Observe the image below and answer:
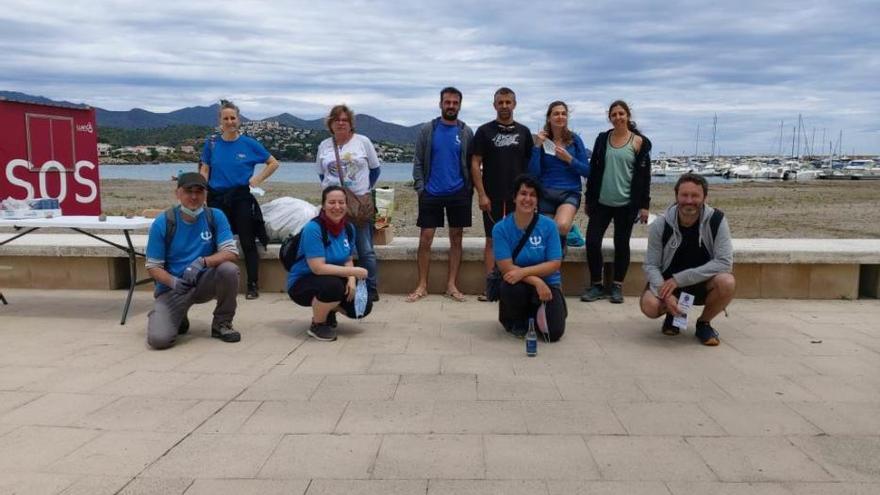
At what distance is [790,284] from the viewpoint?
6.85m

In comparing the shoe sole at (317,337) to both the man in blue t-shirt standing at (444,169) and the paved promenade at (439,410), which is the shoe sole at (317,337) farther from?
the man in blue t-shirt standing at (444,169)

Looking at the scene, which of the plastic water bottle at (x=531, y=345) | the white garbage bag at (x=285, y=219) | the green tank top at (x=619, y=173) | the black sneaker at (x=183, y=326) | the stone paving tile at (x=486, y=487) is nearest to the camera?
the stone paving tile at (x=486, y=487)

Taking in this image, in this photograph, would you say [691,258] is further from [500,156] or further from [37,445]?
[37,445]

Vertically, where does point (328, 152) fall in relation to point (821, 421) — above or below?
above

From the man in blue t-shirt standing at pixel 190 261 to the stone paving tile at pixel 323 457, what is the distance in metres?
2.13

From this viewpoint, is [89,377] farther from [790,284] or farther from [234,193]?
[790,284]

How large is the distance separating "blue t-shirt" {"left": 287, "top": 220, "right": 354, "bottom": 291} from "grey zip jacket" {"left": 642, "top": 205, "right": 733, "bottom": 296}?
2323 mm

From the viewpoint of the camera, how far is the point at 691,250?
5141 millimetres

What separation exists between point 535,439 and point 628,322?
2793mm

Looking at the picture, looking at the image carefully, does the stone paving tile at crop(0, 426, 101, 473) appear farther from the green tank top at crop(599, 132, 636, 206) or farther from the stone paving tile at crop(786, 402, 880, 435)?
the green tank top at crop(599, 132, 636, 206)

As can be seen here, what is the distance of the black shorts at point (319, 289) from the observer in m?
5.10

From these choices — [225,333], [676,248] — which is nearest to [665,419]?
[676,248]

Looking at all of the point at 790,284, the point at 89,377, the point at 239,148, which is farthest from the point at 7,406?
the point at 790,284

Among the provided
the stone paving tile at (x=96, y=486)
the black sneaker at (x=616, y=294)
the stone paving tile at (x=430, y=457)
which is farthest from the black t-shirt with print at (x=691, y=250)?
the stone paving tile at (x=96, y=486)
